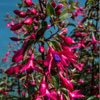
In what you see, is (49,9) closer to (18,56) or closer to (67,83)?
(18,56)

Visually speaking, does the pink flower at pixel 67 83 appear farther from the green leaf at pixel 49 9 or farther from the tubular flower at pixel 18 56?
the green leaf at pixel 49 9

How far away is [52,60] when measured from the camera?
37.3 inches

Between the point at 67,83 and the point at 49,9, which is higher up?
the point at 49,9

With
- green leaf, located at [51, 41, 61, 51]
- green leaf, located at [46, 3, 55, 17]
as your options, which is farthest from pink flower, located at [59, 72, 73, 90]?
green leaf, located at [46, 3, 55, 17]

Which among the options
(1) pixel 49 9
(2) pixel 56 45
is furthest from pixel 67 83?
(1) pixel 49 9

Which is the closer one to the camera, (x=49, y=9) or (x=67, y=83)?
(x=67, y=83)

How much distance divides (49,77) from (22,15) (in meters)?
0.45

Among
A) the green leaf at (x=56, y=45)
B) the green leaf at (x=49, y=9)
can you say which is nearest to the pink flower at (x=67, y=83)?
the green leaf at (x=56, y=45)

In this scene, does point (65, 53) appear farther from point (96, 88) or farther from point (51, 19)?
point (96, 88)

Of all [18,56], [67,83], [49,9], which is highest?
[49,9]

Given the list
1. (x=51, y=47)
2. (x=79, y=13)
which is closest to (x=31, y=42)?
(x=51, y=47)

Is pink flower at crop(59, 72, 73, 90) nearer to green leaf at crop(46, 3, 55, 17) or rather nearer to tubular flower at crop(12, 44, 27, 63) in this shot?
tubular flower at crop(12, 44, 27, 63)

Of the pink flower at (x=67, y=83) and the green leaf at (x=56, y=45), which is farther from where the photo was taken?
the green leaf at (x=56, y=45)

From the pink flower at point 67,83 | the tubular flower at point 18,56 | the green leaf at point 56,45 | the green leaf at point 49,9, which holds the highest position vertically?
the green leaf at point 49,9
